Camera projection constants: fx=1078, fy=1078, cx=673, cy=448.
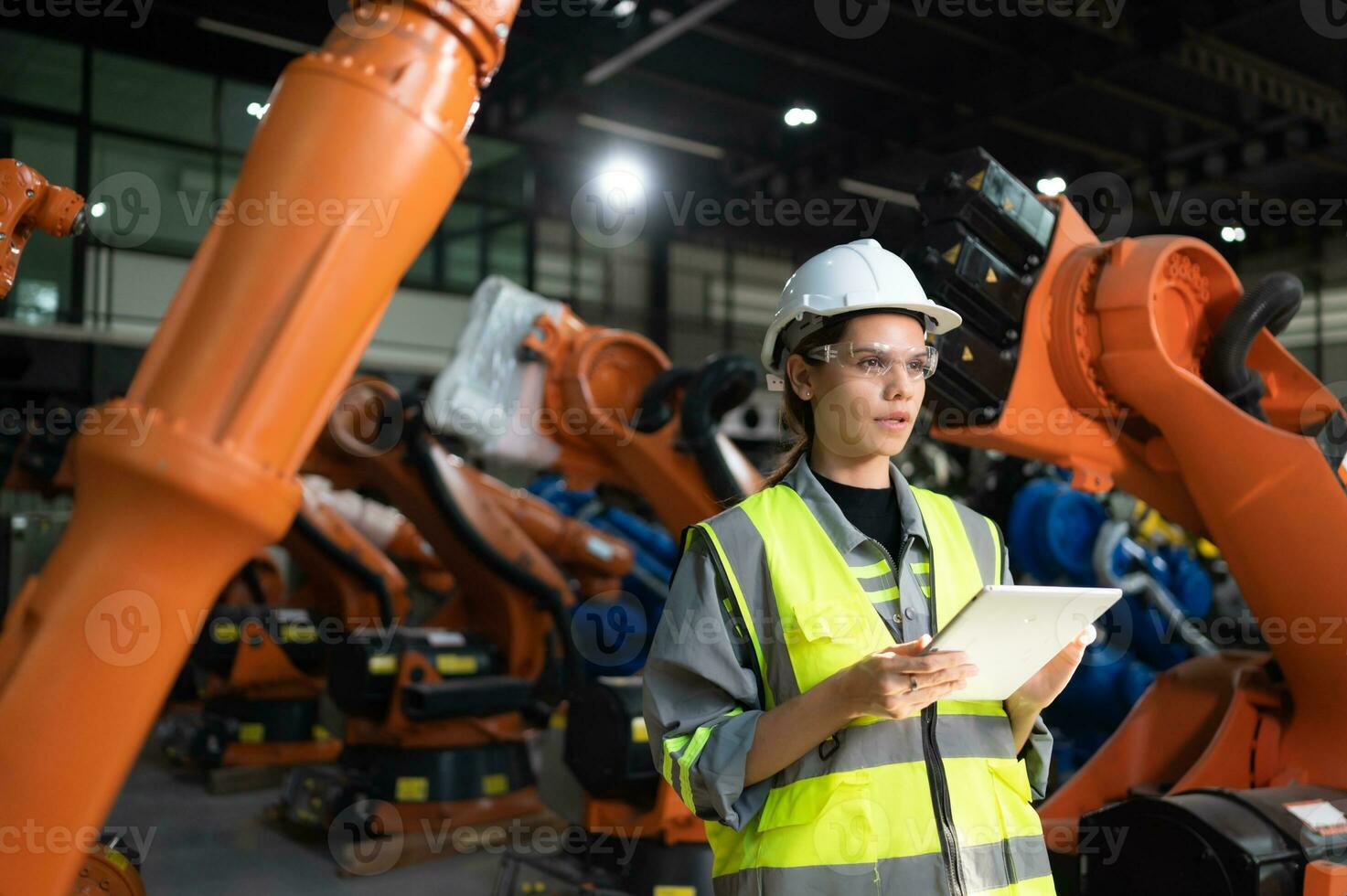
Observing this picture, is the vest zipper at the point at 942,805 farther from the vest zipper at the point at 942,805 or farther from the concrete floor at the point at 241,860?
the concrete floor at the point at 241,860

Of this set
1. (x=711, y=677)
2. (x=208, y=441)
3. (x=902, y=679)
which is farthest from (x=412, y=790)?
(x=208, y=441)

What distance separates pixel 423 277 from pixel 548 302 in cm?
1021

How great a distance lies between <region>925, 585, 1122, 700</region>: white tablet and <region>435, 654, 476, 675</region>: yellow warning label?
15.8 feet

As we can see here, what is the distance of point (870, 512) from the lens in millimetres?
1729

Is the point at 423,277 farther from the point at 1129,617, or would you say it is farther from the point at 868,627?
the point at 868,627

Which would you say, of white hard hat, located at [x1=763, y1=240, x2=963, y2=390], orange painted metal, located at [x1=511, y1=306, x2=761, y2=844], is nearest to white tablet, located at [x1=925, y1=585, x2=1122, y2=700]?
white hard hat, located at [x1=763, y1=240, x2=963, y2=390]

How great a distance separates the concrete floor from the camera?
16.8 feet

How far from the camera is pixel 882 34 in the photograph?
1051 centimetres

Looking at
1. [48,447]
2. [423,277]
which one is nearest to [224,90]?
[423,277]

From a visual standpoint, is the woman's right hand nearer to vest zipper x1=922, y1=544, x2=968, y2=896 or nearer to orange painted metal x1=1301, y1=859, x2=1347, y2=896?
vest zipper x1=922, y1=544, x2=968, y2=896

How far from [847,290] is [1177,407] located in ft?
5.17

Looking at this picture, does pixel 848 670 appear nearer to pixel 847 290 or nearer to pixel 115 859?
pixel 847 290

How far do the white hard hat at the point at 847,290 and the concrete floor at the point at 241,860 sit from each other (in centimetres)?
413

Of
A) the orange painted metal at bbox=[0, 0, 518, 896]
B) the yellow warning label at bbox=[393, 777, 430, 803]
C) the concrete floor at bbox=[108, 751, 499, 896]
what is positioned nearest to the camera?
the orange painted metal at bbox=[0, 0, 518, 896]
